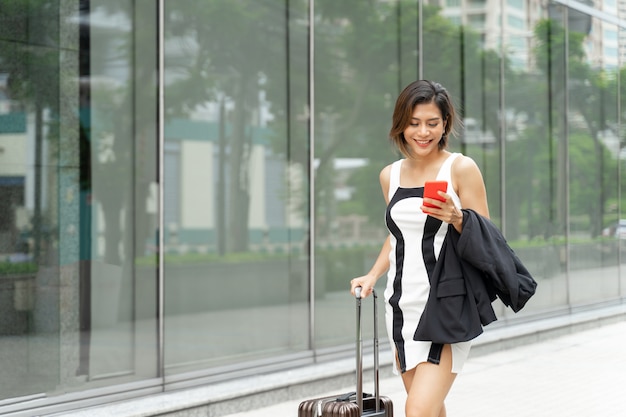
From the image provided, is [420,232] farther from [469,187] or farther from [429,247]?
[469,187]

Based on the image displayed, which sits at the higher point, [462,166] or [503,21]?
[503,21]

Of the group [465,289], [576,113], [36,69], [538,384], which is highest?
[576,113]

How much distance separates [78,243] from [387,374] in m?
3.38

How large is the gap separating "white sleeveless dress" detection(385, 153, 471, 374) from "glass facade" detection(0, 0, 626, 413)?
337cm

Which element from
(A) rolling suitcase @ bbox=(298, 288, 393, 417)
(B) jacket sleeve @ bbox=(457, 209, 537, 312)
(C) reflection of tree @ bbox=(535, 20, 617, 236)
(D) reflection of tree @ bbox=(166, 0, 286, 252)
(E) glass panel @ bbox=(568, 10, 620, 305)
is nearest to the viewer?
(B) jacket sleeve @ bbox=(457, 209, 537, 312)

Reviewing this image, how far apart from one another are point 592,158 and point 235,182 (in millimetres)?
8436

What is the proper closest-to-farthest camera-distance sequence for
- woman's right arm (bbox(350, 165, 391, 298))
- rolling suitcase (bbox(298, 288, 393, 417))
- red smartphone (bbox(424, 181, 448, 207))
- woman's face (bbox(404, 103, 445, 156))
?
red smartphone (bbox(424, 181, 448, 207))
rolling suitcase (bbox(298, 288, 393, 417))
woman's face (bbox(404, 103, 445, 156))
woman's right arm (bbox(350, 165, 391, 298))

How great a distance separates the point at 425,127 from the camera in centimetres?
423

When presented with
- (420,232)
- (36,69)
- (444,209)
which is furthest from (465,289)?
(36,69)

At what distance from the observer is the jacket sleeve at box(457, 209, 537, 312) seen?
402cm

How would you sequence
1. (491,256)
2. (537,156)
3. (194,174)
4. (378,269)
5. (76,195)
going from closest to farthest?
(491,256)
(378,269)
(76,195)
(194,174)
(537,156)

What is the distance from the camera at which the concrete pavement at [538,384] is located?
7.85 meters

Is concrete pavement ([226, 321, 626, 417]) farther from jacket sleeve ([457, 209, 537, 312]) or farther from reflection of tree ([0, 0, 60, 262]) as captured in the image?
jacket sleeve ([457, 209, 537, 312])

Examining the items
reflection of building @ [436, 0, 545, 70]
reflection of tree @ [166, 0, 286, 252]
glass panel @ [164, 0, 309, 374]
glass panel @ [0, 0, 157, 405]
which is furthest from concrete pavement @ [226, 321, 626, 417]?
reflection of building @ [436, 0, 545, 70]
